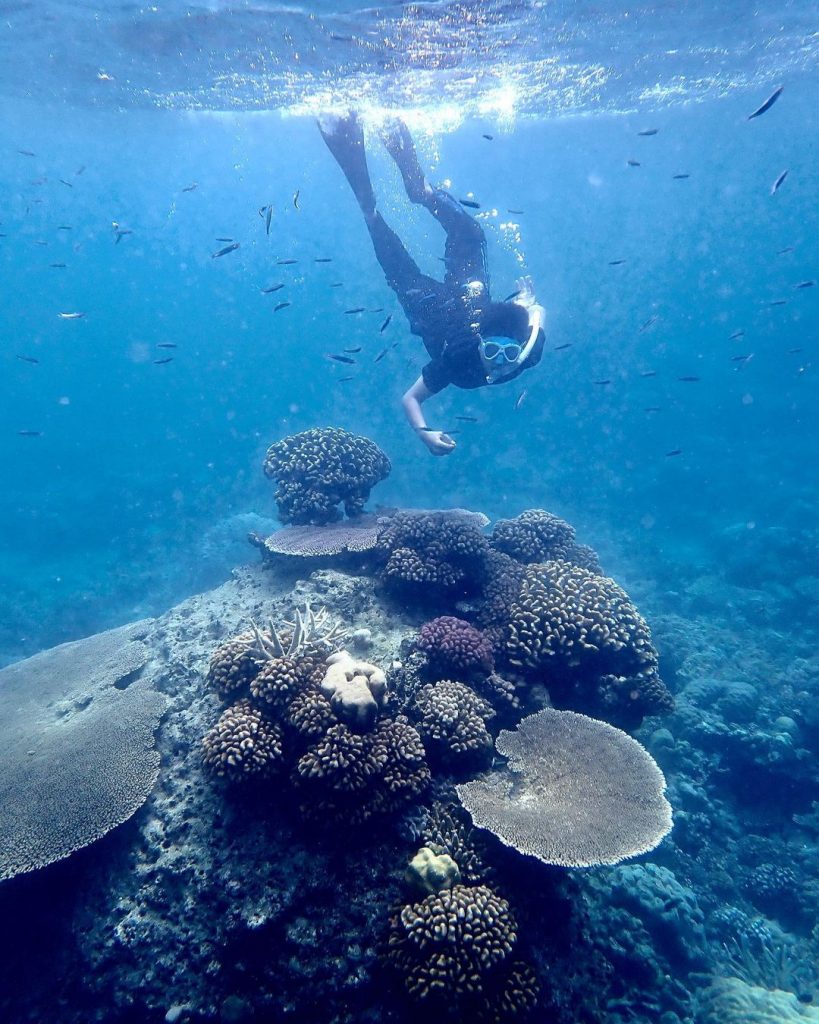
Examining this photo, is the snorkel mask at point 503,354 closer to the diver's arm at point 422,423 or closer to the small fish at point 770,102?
the diver's arm at point 422,423

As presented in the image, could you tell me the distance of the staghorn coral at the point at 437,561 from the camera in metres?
7.31

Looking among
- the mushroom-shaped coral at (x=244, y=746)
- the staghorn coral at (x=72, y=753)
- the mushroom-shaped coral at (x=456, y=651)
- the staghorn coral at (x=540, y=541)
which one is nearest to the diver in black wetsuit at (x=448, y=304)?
the staghorn coral at (x=540, y=541)

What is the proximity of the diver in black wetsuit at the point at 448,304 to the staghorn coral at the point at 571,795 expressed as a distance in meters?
4.42

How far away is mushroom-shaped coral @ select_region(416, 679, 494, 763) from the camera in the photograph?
5.12 meters

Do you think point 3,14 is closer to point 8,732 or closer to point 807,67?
point 8,732

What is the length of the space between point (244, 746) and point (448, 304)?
30.5 feet

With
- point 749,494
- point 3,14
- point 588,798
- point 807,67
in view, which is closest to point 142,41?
point 3,14

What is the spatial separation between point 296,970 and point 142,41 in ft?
80.9

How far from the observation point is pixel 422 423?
31.5 ft

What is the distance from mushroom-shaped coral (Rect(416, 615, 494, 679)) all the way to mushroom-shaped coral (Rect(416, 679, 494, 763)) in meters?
0.50

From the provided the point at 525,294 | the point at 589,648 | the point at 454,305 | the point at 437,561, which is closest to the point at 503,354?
the point at 454,305

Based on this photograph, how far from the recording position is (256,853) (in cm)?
448

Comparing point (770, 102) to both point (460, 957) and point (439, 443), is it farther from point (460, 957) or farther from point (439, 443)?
point (460, 957)

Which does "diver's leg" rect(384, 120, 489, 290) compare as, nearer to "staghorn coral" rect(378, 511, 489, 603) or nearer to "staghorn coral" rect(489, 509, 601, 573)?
"staghorn coral" rect(489, 509, 601, 573)
